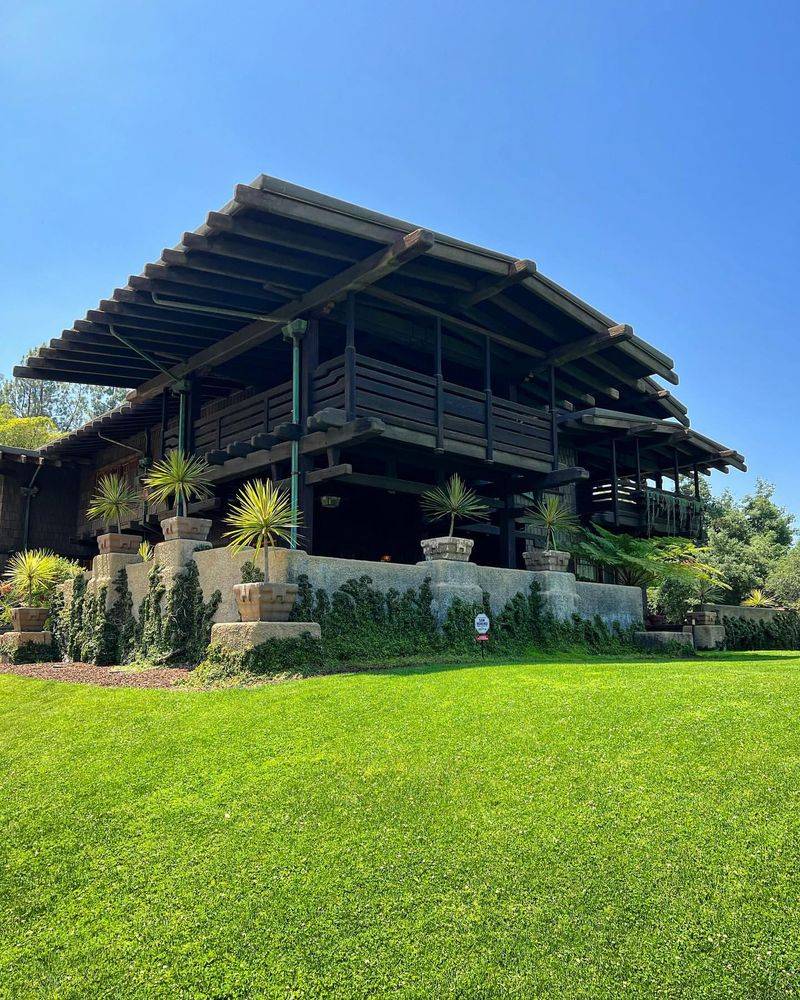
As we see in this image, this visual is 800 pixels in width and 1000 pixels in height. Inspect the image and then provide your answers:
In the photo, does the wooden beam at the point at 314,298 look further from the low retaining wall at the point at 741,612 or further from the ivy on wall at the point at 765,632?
the ivy on wall at the point at 765,632

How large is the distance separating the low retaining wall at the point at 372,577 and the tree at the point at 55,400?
129 feet

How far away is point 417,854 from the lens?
4.04m

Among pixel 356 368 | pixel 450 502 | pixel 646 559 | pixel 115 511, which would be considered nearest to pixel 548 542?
pixel 450 502

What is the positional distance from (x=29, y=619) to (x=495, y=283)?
10.8m

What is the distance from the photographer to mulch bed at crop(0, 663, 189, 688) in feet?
31.7

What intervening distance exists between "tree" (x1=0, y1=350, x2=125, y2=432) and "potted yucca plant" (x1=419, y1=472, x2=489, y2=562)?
39.1 meters

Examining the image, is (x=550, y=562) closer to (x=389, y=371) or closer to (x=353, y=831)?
(x=389, y=371)

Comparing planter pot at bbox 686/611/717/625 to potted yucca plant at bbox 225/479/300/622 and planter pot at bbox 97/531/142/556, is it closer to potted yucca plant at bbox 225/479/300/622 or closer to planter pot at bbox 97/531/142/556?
potted yucca plant at bbox 225/479/300/622

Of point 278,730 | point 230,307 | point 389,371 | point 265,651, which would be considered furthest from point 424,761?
point 230,307

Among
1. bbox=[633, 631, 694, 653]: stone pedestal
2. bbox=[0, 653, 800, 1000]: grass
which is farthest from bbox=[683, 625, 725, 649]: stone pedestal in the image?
bbox=[0, 653, 800, 1000]: grass

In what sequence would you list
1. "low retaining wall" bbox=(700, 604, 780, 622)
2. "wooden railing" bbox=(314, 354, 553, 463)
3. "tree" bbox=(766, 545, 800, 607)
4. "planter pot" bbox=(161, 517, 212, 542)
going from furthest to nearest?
"tree" bbox=(766, 545, 800, 607) < "low retaining wall" bbox=(700, 604, 780, 622) < "wooden railing" bbox=(314, 354, 553, 463) < "planter pot" bbox=(161, 517, 212, 542)

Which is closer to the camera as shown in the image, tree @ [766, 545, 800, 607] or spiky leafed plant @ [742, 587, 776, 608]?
spiky leafed plant @ [742, 587, 776, 608]

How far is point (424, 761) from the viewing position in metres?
5.24

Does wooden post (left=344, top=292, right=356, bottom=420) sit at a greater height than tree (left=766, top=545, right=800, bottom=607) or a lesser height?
greater
